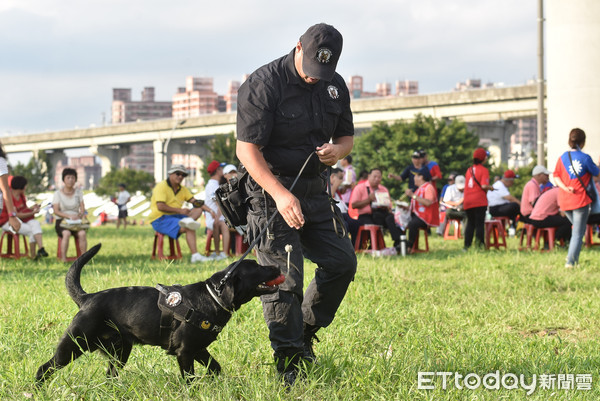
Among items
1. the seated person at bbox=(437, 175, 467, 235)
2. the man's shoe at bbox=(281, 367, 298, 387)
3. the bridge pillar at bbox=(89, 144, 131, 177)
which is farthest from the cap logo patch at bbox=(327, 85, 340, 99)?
the bridge pillar at bbox=(89, 144, 131, 177)

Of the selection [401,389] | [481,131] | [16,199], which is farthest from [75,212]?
[481,131]

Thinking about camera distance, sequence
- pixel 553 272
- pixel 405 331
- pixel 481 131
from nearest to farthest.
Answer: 1. pixel 405 331
2. pixel 553 272
3. pixel 481 131

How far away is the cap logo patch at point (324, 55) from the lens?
12.8 ft

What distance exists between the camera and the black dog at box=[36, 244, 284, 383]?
3.79 metres

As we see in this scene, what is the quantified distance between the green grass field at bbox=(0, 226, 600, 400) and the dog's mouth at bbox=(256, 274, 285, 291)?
491 mm

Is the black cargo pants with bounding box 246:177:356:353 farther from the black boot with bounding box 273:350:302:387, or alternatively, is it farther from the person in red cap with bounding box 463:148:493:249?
the person in red cap with bounding box 463:148:493:249

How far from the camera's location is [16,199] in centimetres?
1287

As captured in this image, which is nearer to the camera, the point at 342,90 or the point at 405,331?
the point at 342,90

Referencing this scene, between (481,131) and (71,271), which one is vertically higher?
(481,131)

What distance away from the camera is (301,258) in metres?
4.24

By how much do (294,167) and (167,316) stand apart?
115cm

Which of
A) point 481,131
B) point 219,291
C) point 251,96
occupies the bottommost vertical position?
point 219,291

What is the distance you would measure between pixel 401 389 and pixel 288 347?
714 millimetres

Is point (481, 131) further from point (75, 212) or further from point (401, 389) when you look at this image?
point (401, 389)
